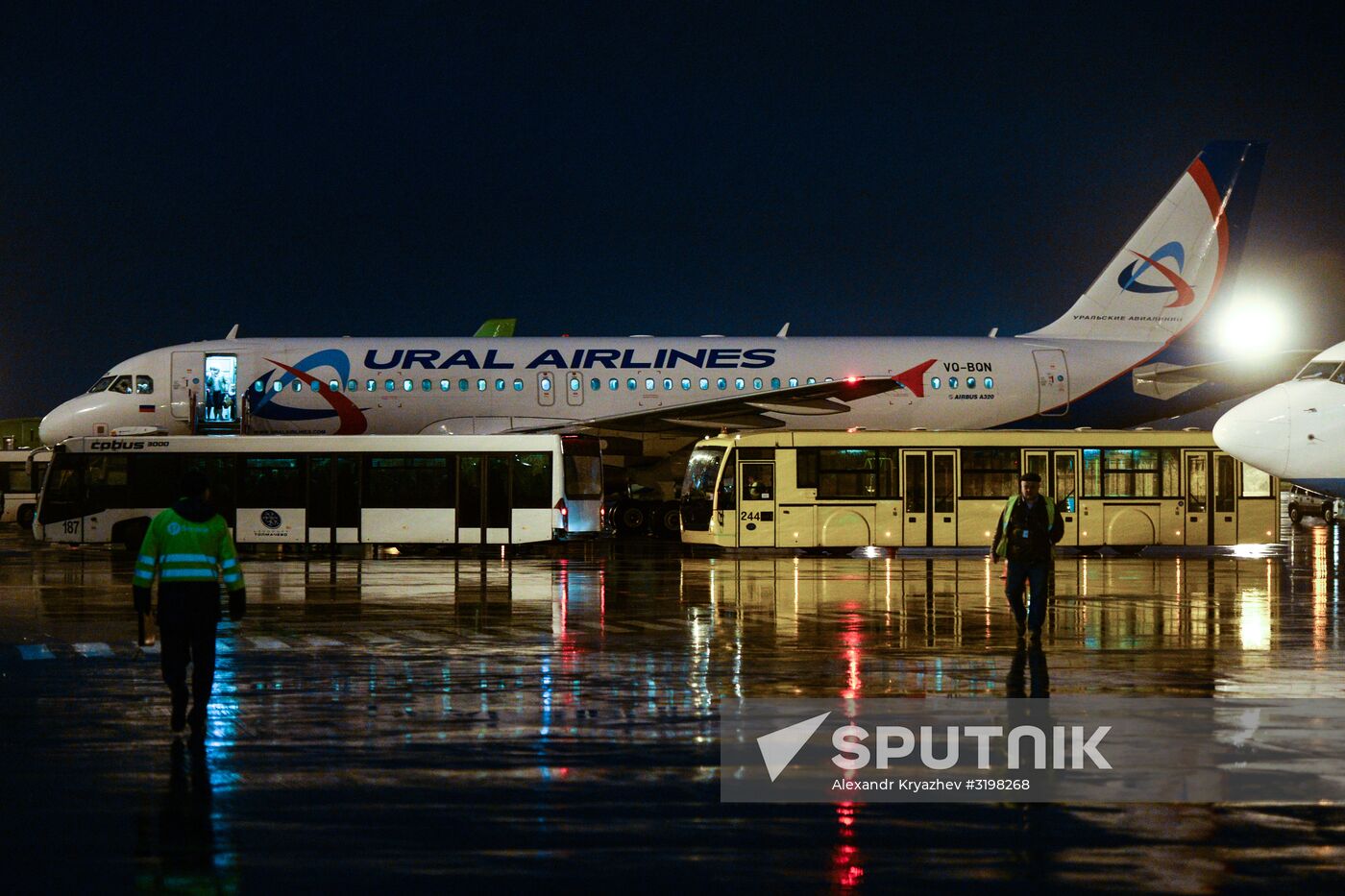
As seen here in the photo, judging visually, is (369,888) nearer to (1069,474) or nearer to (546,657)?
(546,657)

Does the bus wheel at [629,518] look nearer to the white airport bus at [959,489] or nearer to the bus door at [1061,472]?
the white airport bus at [959,489]

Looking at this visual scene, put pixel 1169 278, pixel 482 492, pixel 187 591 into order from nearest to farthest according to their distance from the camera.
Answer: pixel 187 591 < pixel 482 492 < pixel 1169 278

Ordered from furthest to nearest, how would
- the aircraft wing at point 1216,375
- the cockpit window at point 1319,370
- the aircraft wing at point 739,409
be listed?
1. the aircraft wing at point 739,409
2. the aircraft wing at point 1216,375
3. the cockpit window at point 1319,370

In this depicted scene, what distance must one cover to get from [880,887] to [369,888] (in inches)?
85.7

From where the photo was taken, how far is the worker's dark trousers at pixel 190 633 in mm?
10891

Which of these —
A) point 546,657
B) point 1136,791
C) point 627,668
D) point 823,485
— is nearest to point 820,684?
point 627,668

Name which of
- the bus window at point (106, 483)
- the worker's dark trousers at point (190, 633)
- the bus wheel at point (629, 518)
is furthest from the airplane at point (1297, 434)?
the bus window at point (106, 483)

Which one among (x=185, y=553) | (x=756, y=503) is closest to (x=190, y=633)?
(x=185, y=553)

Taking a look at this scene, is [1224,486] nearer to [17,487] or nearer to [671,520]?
[671,520]

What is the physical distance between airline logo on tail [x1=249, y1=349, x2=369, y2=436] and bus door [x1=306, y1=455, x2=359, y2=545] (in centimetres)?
645

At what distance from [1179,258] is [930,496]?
14.0 metres

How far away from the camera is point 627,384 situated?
40875 millimetres

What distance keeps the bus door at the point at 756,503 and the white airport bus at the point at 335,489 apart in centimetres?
372

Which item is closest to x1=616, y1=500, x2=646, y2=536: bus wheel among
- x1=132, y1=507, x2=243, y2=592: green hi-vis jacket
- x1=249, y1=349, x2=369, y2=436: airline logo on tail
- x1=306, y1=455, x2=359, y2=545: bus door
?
x1=249, y1=349, x2=369, y2=436: airline logo on tail
